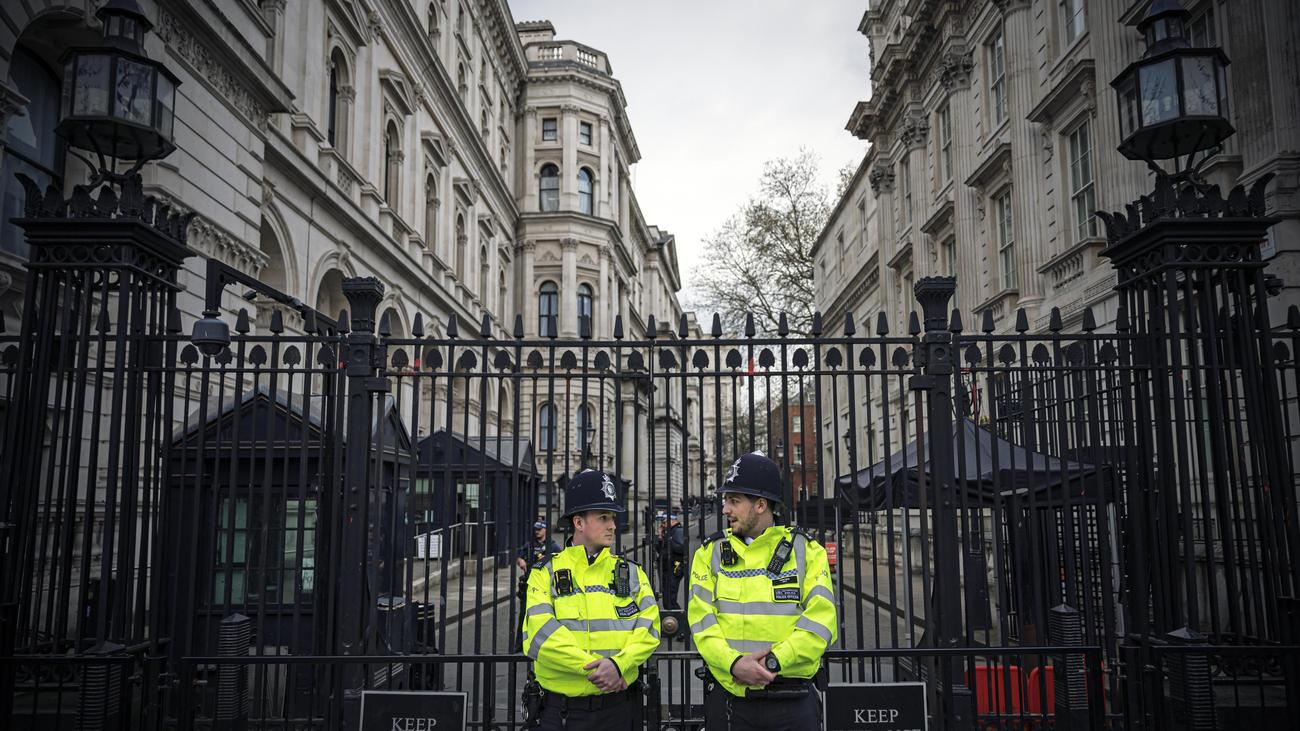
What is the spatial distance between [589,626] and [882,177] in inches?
1139

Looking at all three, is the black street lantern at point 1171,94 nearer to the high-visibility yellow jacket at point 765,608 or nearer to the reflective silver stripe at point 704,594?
the high-visibility yellow jacket at point 765,608

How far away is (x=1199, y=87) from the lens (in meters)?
5.30

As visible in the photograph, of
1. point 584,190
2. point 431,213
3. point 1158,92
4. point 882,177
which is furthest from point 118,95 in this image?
point 584,190

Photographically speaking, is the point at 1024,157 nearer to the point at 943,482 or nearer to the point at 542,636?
the point at 943,482

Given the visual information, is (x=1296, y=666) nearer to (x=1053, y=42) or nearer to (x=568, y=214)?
(x=1053, y=42)

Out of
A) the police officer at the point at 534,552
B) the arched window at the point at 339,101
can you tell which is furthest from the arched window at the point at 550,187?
the police officer at the point at 534,552

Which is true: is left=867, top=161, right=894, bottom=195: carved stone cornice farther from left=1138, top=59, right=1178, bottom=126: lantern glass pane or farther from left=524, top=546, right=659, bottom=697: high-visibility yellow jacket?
left=524, top=546, right=659, bottom=697: high-visibility yellow jacket

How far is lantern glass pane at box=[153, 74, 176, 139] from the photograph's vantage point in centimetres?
560

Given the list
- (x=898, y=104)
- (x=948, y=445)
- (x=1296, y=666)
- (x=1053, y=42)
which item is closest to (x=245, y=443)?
(x=948, y=445)

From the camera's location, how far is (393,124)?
2523 centimetres

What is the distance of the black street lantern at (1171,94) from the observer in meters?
5.29

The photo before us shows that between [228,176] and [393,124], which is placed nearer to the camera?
[228,176]

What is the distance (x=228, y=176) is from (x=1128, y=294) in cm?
1246

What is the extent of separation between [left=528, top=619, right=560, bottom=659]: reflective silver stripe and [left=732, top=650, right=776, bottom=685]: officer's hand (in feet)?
2.82
